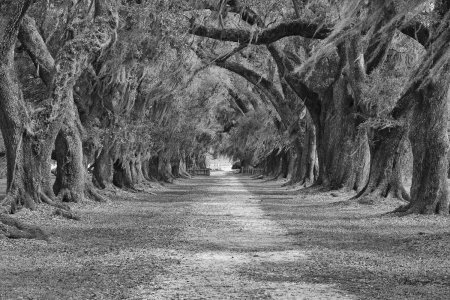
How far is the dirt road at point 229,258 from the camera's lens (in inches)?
365

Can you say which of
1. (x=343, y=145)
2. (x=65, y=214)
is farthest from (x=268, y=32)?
(x=65, y=214)

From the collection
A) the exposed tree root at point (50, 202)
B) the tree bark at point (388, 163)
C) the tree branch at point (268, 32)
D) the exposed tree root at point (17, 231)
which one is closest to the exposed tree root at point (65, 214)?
the exposed tree root at point (50, 202)

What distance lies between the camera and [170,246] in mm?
14203

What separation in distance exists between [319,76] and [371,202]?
10.9 meters

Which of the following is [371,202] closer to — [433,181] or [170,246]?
[433,181]

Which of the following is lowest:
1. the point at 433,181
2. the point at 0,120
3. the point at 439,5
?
the point at 433,181

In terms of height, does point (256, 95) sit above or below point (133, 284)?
above

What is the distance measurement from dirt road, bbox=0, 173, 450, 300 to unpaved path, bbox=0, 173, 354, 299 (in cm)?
2

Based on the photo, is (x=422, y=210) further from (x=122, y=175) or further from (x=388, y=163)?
(x=122, y=175)

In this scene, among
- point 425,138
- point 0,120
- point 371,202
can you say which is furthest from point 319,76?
point 0,120

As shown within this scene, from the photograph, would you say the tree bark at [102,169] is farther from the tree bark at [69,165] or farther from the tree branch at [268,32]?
the tree branch at [268,32]

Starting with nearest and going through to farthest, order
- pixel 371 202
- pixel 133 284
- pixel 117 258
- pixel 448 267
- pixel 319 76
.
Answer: pixel 133 284
pixel 448 267
pixel 117 258
pixel 371 202
pixel 319 76

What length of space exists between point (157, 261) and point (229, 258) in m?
1.11

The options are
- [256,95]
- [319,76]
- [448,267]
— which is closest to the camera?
[448,267]
